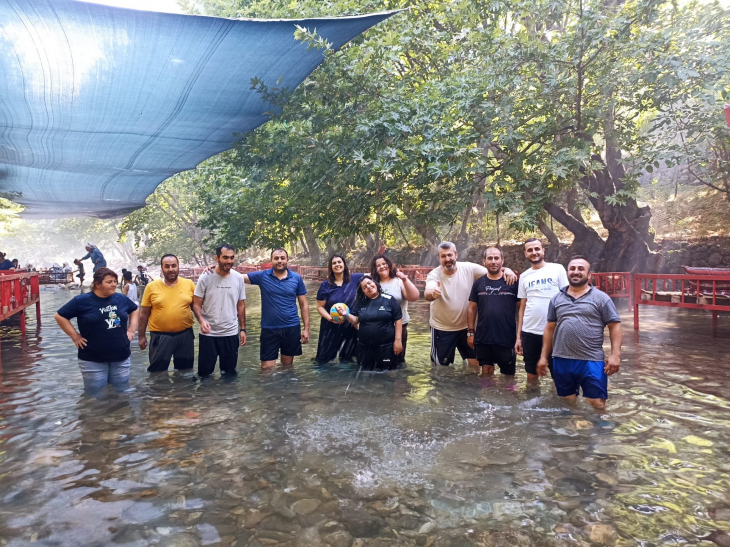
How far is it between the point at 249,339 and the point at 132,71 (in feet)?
17.6

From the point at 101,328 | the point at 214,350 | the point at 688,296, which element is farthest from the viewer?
the point at 688,296

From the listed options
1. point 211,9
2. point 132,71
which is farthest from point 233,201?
point 211,9

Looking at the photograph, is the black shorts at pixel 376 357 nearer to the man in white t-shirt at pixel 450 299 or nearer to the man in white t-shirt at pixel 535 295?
the man in white t-shirt at pixel 450 299

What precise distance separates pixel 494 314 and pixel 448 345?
0.84 meters

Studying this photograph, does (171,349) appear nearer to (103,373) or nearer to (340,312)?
(103,373)

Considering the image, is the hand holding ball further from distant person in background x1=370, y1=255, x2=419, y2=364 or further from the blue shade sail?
the blue shade sail

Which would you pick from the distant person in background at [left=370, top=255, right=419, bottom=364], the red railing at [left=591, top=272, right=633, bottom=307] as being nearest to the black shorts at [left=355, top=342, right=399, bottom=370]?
the distant person in background at [left=370, top=255, right=419, bottom=364]

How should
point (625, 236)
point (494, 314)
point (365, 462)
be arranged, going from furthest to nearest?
point (625, 236) < point (494, 314) < point (365, 462)

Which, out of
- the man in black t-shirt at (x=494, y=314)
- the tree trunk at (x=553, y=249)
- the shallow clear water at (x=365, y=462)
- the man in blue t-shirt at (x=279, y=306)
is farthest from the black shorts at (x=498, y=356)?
the tree trunk at (x=553, y=249)

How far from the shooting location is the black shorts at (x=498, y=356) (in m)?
6.09

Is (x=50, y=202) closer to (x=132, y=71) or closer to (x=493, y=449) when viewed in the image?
(x=132, y=71)

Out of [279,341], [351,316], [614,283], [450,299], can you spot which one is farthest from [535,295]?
[614,283]

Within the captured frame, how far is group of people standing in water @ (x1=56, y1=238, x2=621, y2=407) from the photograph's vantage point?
549 centimetres

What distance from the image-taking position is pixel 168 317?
6285mm
